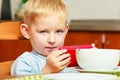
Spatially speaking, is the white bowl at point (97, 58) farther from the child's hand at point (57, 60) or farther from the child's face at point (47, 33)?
the child's face at point (47, 33)

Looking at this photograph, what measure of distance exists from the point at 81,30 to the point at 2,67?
1749mm

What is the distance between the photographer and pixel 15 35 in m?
1.58

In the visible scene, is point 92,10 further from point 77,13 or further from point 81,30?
point 81,30

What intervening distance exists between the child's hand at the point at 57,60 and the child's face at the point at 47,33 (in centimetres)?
17

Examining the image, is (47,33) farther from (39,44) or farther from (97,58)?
(97,58)

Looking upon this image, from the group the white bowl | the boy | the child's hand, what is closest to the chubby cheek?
the boy

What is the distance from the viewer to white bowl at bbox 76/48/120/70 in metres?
0.83

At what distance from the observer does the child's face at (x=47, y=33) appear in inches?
44.8

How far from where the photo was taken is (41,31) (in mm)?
1168

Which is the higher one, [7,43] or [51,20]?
[51,20]

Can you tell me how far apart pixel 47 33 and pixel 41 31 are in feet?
0.11

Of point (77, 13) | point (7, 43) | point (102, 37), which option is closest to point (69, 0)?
point (77, 13)

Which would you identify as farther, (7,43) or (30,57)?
→ (7,43)

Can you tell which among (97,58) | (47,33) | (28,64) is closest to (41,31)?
(47,33)
